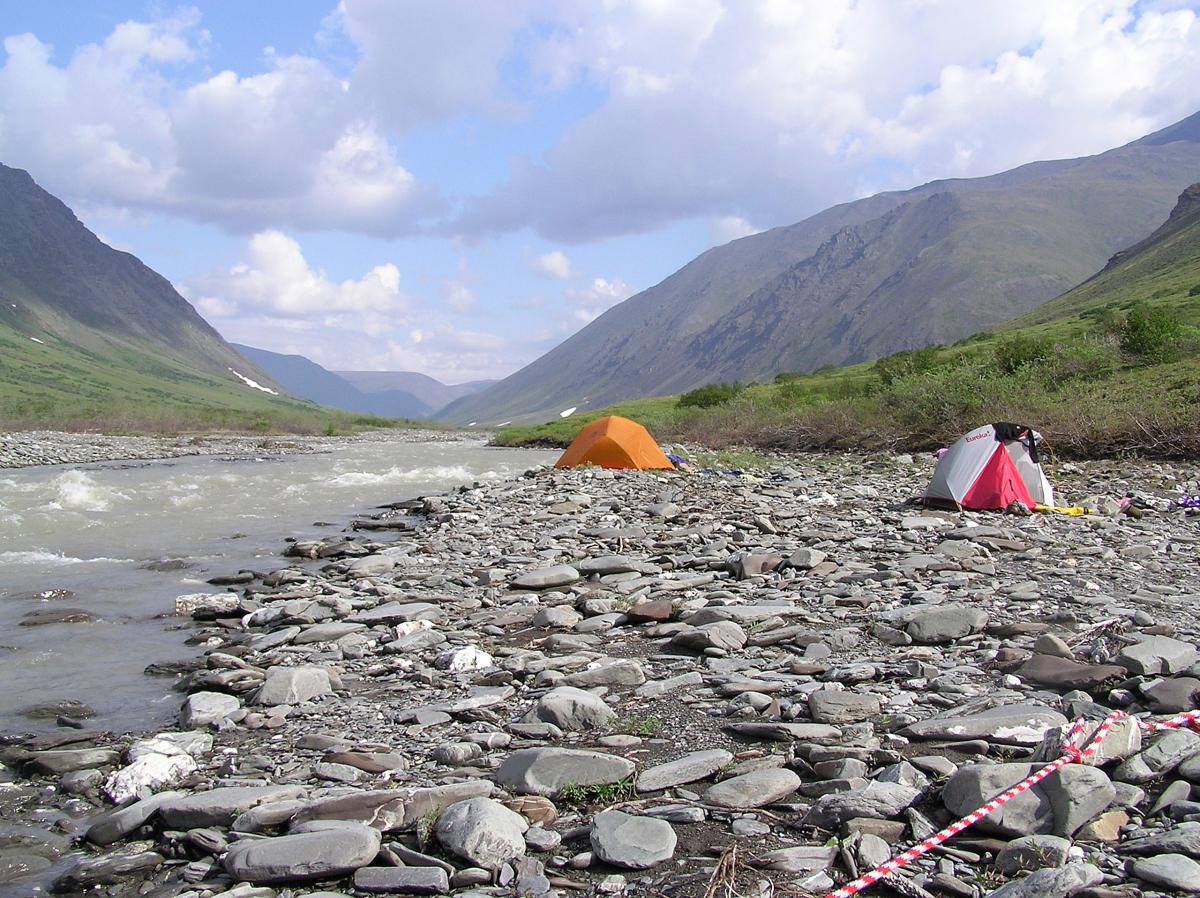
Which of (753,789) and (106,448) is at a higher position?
(106,448)

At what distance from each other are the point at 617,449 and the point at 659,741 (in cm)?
2168

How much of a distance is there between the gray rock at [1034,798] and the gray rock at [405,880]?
2425 mm

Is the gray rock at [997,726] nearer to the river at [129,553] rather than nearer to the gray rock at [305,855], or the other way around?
the gray rock at [305,855]

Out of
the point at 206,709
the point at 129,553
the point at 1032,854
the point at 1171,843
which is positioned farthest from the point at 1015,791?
the point at 129,553

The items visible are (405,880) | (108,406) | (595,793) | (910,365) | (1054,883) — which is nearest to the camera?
(1054,883)

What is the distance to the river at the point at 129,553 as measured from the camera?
26.6 feet

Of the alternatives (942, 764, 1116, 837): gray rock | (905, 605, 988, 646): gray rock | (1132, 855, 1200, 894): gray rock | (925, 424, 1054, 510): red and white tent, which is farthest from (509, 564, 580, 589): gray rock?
(925, 424, 1054, 510): red and white tent

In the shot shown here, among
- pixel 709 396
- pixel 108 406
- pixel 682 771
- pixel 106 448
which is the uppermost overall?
pixel 108 406

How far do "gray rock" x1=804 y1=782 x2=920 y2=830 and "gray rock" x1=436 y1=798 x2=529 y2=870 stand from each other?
56.1 inches

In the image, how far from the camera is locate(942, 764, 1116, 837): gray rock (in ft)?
12.7

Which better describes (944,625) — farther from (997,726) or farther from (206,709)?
(206,709)

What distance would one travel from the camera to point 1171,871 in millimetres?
3404

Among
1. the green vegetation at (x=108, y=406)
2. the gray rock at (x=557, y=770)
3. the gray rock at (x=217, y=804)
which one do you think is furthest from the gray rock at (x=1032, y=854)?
the green vegetation at (x=108, y=406)

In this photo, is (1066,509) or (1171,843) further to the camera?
(1066,509)
